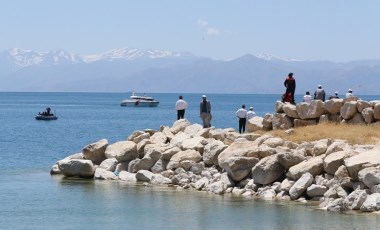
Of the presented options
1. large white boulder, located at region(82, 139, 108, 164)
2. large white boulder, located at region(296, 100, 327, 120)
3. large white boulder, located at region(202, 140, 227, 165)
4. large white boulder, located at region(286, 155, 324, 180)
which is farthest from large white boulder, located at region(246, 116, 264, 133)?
large white boulder, located at region(286, 155, 324, 180)

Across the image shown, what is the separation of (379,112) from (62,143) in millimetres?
36901

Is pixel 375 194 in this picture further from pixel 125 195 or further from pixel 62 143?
pixel 62 143

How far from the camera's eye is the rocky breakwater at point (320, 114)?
120 feet

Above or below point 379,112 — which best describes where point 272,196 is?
below

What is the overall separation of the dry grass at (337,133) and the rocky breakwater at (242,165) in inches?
49.1

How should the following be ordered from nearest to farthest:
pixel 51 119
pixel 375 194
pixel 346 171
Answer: pixel 375 194 < pixel 346 171 < pixel 51 119

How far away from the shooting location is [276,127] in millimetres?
39281

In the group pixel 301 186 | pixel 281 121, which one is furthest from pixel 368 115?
pixel 301 186

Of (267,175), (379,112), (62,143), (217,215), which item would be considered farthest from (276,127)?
(62,143)

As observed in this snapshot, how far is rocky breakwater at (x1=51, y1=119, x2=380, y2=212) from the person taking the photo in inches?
1156

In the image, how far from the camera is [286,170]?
3212 centimetres

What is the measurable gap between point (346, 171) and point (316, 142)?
12.9 ft

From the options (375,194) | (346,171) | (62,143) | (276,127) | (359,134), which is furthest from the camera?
(62,143)

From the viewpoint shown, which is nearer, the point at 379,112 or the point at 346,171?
the point at 346,171
